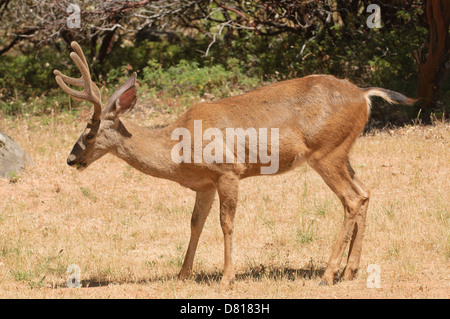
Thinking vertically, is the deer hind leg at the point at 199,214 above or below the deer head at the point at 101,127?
below

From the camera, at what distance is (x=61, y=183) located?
1034 cm

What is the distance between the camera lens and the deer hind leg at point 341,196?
22.1 feet

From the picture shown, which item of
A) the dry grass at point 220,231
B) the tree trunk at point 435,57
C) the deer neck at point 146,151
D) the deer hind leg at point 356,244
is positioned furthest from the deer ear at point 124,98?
the tree trunk at point 435,57

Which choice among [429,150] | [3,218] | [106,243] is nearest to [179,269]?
[106,243]

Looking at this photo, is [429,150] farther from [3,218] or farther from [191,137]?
[3,218]

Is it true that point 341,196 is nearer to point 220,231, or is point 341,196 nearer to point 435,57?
point 220,231

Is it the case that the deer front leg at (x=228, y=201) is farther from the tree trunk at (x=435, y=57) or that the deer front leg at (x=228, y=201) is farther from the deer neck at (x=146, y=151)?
the tree trunk at (x=435, y=57)

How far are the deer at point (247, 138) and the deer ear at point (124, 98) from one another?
0.4 inches

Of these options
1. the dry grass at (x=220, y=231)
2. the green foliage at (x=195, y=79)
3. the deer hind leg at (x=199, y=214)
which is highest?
the green foliage at (x=195, y=79)

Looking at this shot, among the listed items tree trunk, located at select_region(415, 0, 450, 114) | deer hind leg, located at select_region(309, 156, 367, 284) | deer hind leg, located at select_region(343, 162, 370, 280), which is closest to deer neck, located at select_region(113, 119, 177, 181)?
deer hind leg, located at select_region(309, 156, 367, 284)

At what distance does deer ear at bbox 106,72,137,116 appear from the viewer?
6668 mm

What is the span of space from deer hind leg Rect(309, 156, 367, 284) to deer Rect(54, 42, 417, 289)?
1cm

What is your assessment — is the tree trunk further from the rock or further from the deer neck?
the rock
